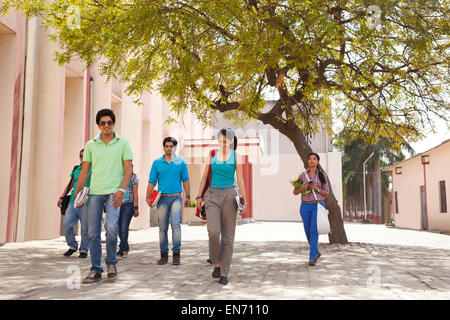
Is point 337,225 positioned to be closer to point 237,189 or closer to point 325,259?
point 325,259

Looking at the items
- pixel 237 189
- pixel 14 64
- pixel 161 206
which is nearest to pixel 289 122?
pixel 161 206

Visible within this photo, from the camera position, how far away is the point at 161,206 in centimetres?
691

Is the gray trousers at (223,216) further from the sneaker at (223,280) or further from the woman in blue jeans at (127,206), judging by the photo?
the woman in blue jeans at (127,206)

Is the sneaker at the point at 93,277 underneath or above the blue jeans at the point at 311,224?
underneath

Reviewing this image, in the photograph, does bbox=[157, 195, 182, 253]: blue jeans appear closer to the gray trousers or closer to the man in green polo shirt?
the gray trousers

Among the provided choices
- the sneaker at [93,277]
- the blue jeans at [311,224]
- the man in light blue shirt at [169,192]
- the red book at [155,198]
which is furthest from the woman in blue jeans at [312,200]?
the sneaker at [93,277]

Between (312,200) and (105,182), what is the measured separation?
134 inches

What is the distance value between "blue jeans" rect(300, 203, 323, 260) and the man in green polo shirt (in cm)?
316

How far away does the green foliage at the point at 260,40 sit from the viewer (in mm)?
7742

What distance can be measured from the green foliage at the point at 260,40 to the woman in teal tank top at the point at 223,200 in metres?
2.44

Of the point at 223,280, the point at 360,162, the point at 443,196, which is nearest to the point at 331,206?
the point at 223,280

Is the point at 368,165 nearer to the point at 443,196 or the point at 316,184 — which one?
the point at 443,196

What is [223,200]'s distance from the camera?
5359mm
